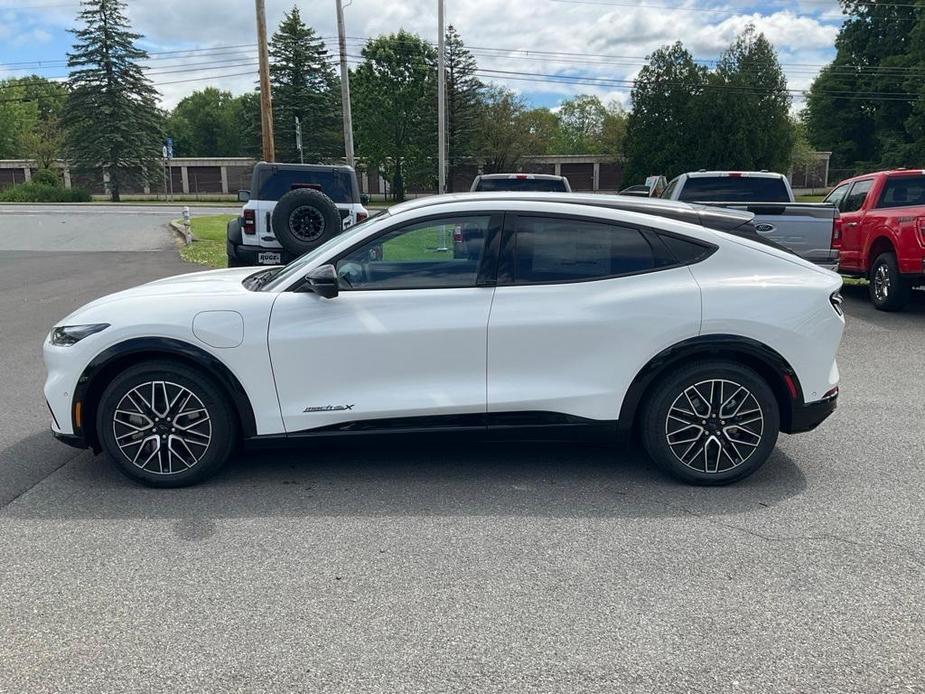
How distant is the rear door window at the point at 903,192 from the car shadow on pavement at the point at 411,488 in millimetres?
7668

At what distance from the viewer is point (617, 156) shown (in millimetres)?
63438

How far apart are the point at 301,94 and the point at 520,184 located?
48.6 metres

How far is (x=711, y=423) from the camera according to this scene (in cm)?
439

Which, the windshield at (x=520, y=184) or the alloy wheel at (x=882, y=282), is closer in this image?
the alloy wheel at (x=882, y=282)

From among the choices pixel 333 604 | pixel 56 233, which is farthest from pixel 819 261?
pixel 56 233

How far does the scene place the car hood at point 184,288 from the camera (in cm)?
454

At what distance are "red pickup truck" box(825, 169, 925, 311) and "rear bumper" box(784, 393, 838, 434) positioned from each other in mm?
6094

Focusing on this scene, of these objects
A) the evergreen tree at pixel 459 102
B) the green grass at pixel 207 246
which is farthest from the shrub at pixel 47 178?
the green grass at pixel 207 246

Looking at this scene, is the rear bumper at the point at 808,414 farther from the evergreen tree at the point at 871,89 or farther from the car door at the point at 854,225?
the evergreen tree at the point at 871,89

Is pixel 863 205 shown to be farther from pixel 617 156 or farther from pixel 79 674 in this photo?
pixel 617 156

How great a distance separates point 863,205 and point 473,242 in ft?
30.0

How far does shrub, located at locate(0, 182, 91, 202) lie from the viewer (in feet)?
175

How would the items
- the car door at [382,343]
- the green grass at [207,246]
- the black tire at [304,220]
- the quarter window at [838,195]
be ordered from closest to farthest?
1. the car door at [382,343]
2. the black tire at [304,220]
3. the quarter window at [838,195]
4. the green grass at [207,246]

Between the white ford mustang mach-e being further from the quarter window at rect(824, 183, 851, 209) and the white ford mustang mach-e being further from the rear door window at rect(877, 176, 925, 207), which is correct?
the quarter window at rect(824, 183, 851, 209)
